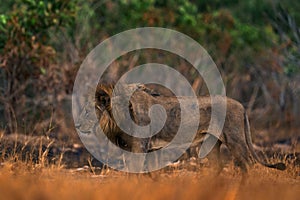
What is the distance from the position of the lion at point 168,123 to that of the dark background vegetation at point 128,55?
105 inches

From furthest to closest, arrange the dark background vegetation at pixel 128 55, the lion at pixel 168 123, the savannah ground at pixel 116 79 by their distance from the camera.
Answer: the dark background vegetation at pixel 128 55, the lion at pixel 168 123, the savannah ground at pixel 116 79

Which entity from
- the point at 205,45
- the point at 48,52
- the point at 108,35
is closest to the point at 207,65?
the point at 205,45

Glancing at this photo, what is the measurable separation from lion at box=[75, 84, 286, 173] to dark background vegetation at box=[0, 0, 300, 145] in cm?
266

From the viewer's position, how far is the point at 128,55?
56.9ft

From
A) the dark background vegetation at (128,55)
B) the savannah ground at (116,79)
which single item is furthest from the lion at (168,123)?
the dark background vegetation at (128,55)

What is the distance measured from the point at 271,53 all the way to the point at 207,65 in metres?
1.65

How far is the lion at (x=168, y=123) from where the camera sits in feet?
31.7

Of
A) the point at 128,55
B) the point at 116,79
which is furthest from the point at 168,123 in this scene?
the point at 128,55

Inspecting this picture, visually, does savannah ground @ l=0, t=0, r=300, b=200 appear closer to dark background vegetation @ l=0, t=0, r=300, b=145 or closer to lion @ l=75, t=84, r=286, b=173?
dark background vegetation @ l=0, t=0, r=300, b=145

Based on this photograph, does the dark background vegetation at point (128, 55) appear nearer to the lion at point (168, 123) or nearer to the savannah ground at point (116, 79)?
the savannah ground at point (116, 79)

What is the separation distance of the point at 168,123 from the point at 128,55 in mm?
7695

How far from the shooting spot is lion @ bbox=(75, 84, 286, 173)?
380 inches

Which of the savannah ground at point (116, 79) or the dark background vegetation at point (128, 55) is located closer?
the savannah ground at point (116, 79)

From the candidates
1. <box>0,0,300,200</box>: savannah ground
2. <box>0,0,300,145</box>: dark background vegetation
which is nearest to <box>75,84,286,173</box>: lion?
<box>0,0,300,200</box>: savannah ground
